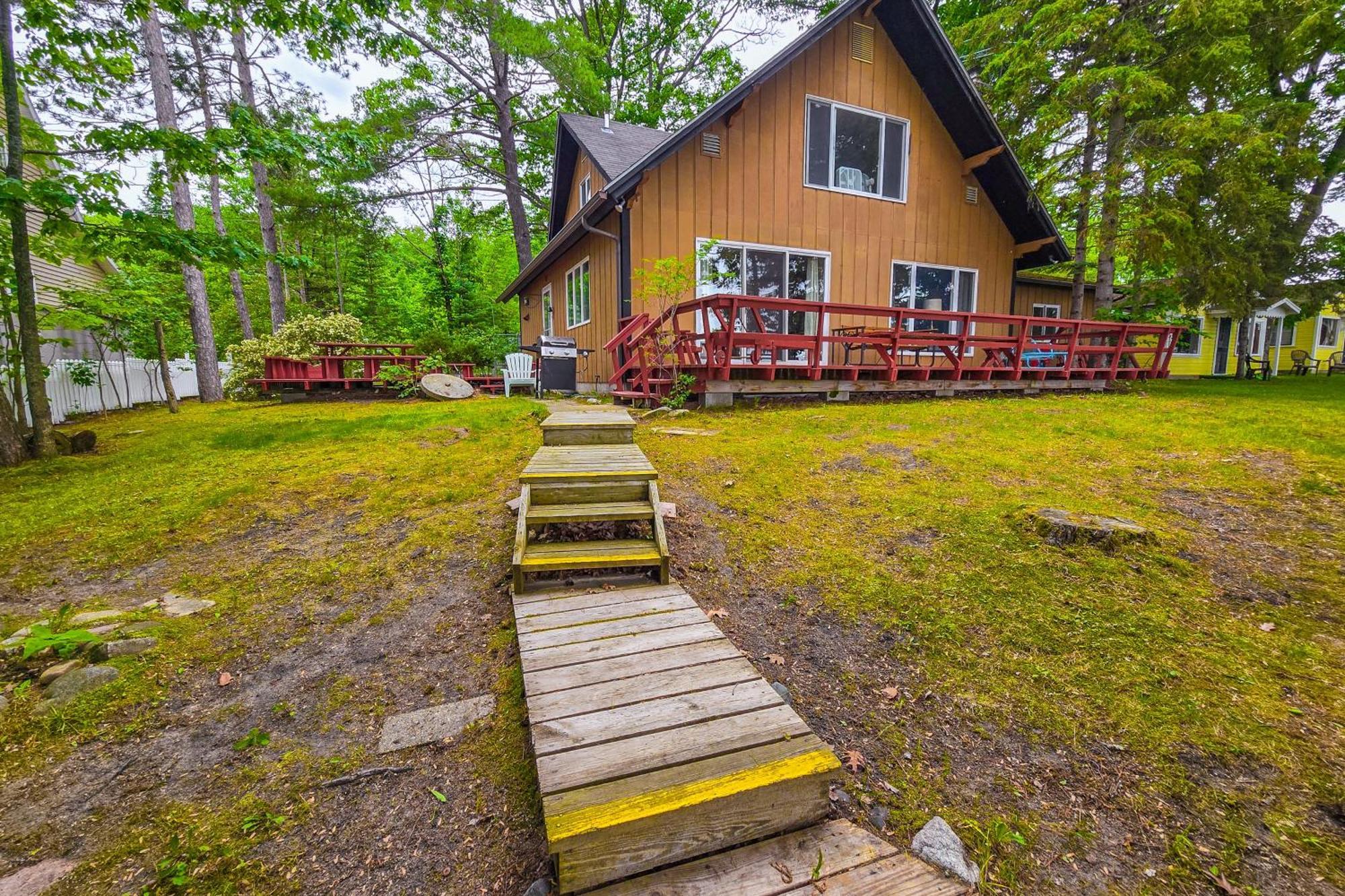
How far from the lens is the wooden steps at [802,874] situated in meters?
1.30

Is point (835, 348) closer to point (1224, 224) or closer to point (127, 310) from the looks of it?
Result: point (1224, 224)

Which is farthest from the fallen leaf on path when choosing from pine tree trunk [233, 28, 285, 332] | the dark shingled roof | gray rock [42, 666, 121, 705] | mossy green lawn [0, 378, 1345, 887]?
pine tree trunk [233, 28, 285, 332]

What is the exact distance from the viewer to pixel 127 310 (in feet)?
28.5

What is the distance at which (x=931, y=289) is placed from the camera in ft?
35.4

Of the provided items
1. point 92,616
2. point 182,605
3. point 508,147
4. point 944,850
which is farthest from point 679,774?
point 508,147

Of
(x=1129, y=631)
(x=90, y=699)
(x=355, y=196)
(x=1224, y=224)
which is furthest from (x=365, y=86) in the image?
(x=1224, y=224)

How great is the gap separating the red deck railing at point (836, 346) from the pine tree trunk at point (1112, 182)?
187 cm

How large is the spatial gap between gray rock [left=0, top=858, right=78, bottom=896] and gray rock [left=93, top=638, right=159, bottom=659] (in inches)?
43.2

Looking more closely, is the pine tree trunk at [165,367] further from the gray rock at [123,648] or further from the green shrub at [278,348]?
the gray rock at [123,648]

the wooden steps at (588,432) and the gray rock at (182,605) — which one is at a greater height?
the wooden steps at (588,432)

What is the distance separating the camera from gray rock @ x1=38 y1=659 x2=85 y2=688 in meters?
2.08

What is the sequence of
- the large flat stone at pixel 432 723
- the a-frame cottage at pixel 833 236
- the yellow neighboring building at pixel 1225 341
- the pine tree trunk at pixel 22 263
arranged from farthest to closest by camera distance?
the yellow neighboring building at pixel 1225 341 < the a-frame cottage at pixel 833 236 < the pine tree trunk at pixel 22 263 < the large flat stone at pixel 432 723

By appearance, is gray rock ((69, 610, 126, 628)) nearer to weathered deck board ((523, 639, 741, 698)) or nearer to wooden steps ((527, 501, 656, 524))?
wooden steps ((527, 501, 656, 524))

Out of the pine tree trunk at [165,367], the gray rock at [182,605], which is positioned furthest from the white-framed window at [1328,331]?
the pine tree trunk at [165,367]
